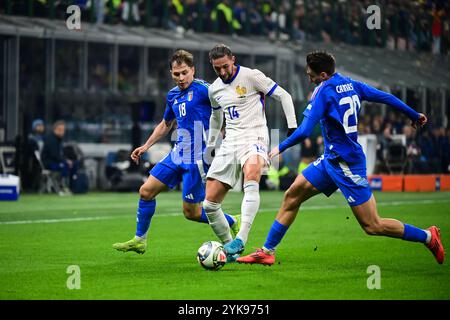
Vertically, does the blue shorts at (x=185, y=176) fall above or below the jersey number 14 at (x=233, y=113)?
below

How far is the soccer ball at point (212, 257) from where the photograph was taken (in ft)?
33.7

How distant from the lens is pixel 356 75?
105 ft

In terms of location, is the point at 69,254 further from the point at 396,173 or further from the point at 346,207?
the point at 396,173

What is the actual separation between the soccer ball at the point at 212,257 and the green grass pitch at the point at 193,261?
0.37 feet

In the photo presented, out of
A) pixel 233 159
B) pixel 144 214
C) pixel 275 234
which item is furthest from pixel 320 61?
pixel 144 214

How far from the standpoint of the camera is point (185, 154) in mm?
11867

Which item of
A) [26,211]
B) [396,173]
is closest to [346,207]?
[26,211]

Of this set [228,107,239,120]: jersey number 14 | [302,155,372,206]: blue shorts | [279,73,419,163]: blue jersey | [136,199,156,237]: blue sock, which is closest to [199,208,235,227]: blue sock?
[136,199,156,237]: blue sock

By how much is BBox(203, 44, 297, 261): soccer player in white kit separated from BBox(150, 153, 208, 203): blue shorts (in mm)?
688

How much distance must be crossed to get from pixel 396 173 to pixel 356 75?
4.11 metres

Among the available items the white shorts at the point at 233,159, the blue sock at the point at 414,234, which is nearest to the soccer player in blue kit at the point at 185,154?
the white shorts at the point at 233,159

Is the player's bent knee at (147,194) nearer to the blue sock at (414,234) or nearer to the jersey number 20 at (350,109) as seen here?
the jersey number 20 at (350,109)

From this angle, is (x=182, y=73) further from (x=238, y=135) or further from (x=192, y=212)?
(x=192, y=212)
